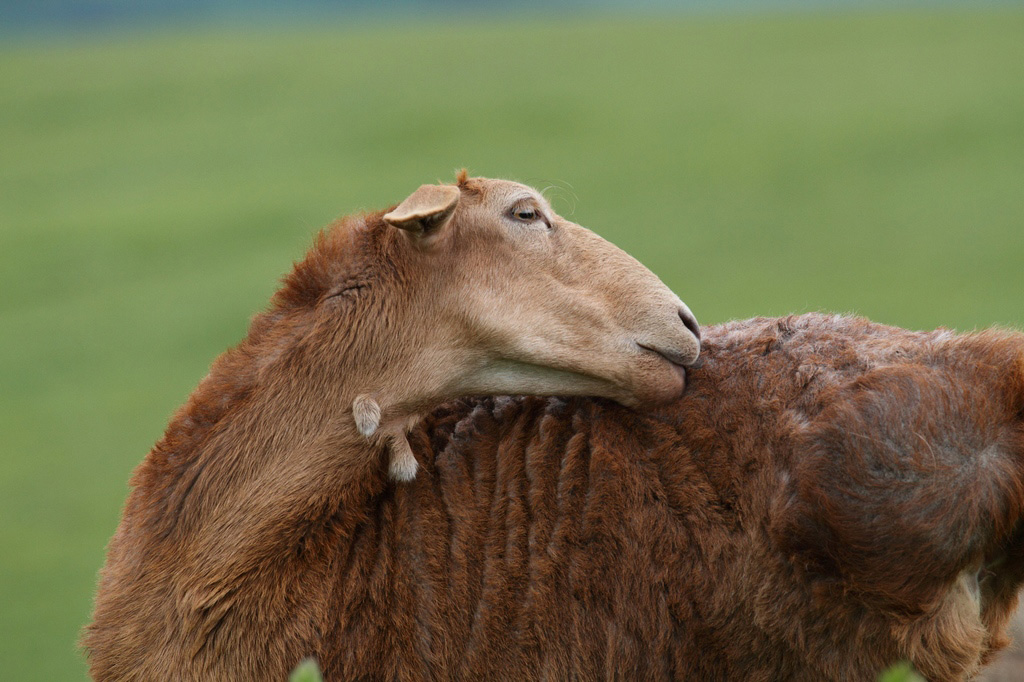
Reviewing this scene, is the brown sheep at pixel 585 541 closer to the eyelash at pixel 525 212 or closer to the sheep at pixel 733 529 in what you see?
the sheep at pixel 733 529

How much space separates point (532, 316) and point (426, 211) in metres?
0.76

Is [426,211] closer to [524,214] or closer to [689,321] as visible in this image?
[524,214]

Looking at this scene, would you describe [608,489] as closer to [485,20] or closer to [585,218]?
[585,218]

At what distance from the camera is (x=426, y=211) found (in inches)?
232

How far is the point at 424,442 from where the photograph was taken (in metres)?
6.38

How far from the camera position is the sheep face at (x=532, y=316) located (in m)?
6.09

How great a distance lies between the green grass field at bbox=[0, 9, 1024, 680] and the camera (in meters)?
24.8

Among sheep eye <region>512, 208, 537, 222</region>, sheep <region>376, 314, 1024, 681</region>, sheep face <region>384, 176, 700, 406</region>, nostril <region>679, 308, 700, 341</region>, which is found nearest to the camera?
sheep <region>376, 314, 1024, 681</region>

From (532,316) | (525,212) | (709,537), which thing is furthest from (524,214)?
(709,537)

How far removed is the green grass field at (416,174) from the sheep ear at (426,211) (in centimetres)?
1186

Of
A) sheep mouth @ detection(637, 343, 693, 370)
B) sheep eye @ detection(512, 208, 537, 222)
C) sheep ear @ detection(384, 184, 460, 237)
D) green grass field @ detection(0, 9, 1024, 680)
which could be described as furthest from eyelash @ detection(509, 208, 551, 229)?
green grass field @ detection(0, 9, 1024, 680)

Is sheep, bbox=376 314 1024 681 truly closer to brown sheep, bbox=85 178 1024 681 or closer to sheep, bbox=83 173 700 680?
brown sheep, bbox=85 178 1024 681

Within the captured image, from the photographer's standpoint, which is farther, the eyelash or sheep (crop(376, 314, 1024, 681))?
the eyelash

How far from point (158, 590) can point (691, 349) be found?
9.44 feet
